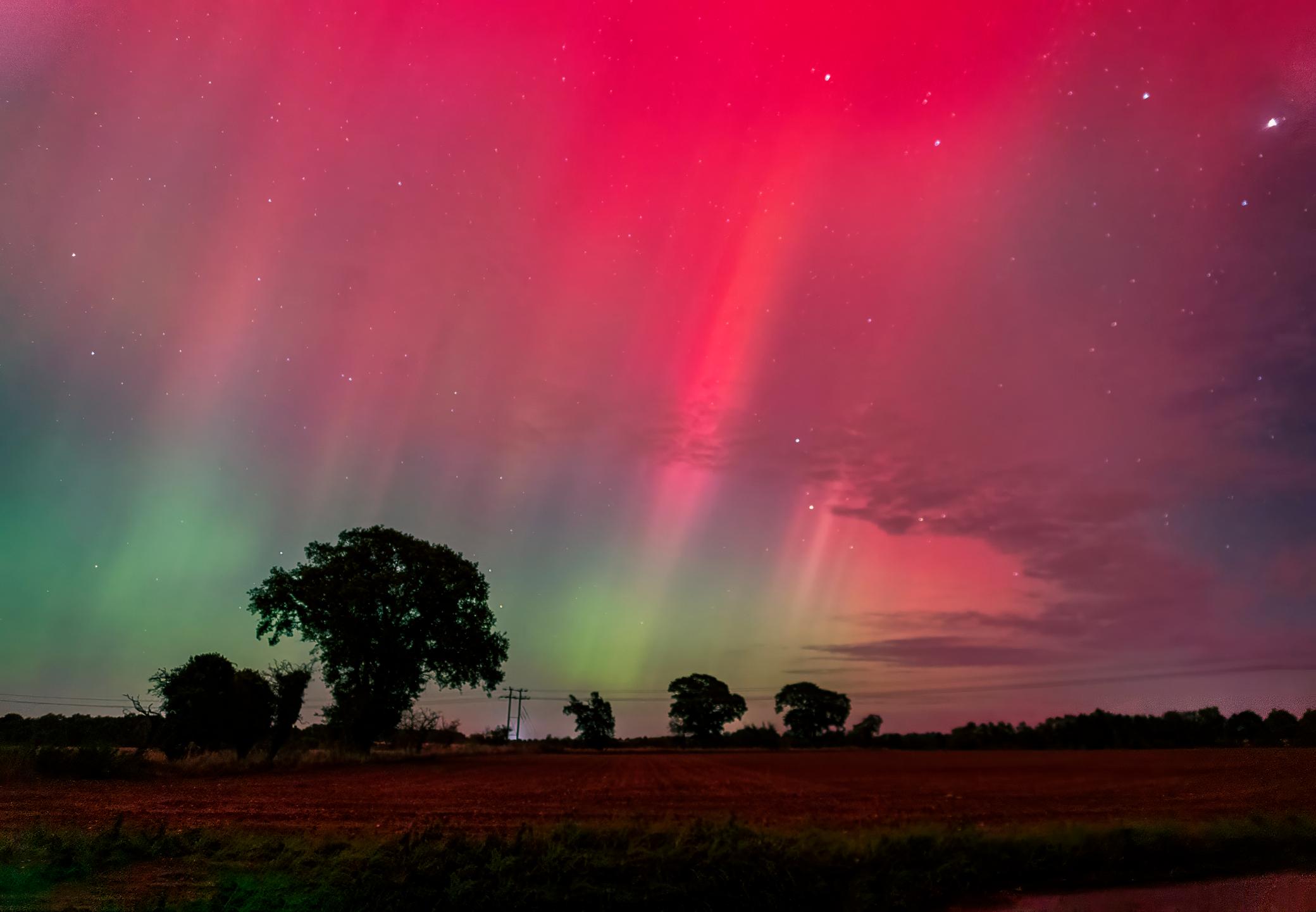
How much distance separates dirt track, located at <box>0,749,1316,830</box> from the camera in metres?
17.3

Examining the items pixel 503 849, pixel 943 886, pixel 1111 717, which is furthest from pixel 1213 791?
pixel 1111 717

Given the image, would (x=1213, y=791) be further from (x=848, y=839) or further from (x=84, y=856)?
(x=84, y=856)

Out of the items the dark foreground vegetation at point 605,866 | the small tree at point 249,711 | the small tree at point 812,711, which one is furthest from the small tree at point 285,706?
the small tree at point 812,711

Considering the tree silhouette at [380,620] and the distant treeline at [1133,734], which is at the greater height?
the tree silhouette at [380,620]

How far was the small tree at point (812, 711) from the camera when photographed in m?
141

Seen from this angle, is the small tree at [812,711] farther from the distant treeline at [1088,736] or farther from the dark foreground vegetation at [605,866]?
the dark foreground vegetation at [605,866]

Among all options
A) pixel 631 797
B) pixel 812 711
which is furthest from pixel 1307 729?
pixel 631 797

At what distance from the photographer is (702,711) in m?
128

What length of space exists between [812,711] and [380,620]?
113569mm

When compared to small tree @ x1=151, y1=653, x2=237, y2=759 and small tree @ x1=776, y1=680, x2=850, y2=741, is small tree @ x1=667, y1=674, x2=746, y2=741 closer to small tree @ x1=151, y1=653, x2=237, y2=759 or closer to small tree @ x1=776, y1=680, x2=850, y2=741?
small tree @ x1=776, y1=680, x2=850, y2=741

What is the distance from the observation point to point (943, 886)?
1184cm

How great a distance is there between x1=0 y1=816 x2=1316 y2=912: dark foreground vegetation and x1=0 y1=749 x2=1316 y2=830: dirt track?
3572 millimetres

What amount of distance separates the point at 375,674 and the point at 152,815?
3286cm

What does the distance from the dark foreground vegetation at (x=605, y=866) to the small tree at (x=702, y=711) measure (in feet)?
394
